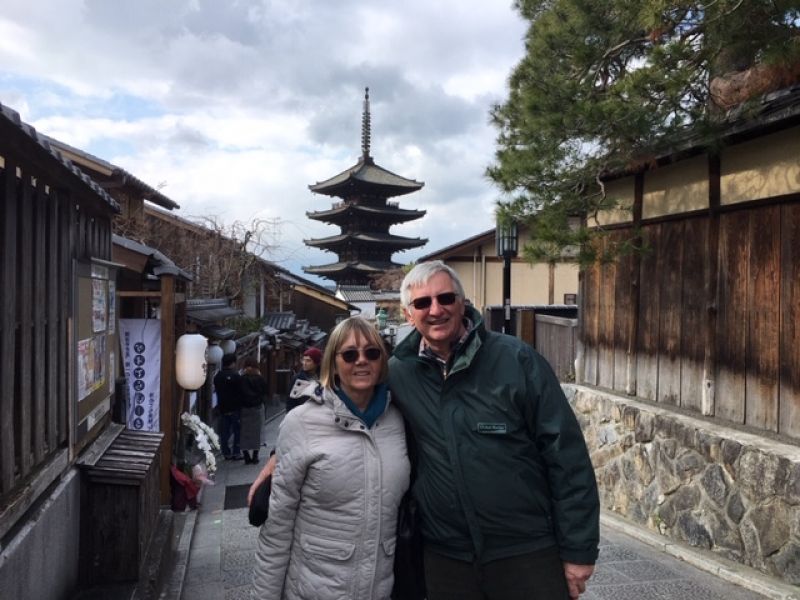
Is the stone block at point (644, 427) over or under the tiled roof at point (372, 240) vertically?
under

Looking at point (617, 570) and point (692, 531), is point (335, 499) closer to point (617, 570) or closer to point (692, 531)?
point (617, 570)

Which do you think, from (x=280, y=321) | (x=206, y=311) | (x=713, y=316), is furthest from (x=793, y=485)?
(x=280, y=321)

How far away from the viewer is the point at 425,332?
8.52 ft

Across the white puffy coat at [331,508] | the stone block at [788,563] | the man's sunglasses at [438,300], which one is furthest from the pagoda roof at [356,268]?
the white puffy coat at [331,508]

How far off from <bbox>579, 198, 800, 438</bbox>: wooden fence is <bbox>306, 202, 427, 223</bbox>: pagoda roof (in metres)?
33.1

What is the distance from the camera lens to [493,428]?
238cm

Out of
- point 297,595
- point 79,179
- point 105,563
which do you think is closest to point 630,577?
point 297,595

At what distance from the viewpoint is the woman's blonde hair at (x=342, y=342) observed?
2607 millimetres

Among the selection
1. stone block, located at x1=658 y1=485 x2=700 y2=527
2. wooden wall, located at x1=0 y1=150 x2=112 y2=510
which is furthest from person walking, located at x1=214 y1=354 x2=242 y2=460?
stone block, located at x1=658 y1=485 x2=700 y2=527

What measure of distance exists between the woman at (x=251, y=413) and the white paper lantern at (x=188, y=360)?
2.57 m

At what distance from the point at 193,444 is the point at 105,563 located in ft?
22.4

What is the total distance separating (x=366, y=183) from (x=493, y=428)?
3911 cm

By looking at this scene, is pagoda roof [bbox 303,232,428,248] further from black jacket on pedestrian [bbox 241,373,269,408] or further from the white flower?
the white flower

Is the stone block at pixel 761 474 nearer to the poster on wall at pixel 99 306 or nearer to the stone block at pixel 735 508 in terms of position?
the stone block at pixel 735 508
